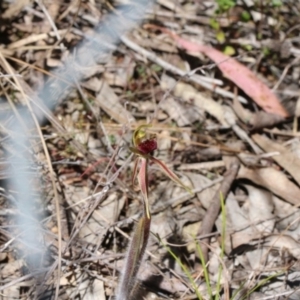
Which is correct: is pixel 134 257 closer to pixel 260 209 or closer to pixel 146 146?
pixel 146 146

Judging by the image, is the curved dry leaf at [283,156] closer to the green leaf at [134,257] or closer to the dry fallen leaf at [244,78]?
the dry fallen leaf at [244,78]

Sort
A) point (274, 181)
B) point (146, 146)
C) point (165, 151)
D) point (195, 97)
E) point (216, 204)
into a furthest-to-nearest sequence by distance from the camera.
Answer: point (195, 97)
point (165, 151)
point (274, 181)
point (216, 204)
point (146, 146)

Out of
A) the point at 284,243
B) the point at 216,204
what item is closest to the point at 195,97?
the point at 216,204

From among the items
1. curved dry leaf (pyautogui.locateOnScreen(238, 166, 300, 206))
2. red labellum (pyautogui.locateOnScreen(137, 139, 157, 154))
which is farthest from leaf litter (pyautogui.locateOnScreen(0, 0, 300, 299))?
red labellum (pyautogui.locateOnScreen(137, 139, 157, 154))

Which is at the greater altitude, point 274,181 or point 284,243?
point 274,181

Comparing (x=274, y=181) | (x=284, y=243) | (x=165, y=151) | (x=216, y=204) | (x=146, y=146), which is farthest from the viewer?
(x=165, y=151)

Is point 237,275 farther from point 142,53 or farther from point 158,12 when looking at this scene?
point 158,12

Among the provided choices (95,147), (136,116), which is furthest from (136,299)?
(136,116)
